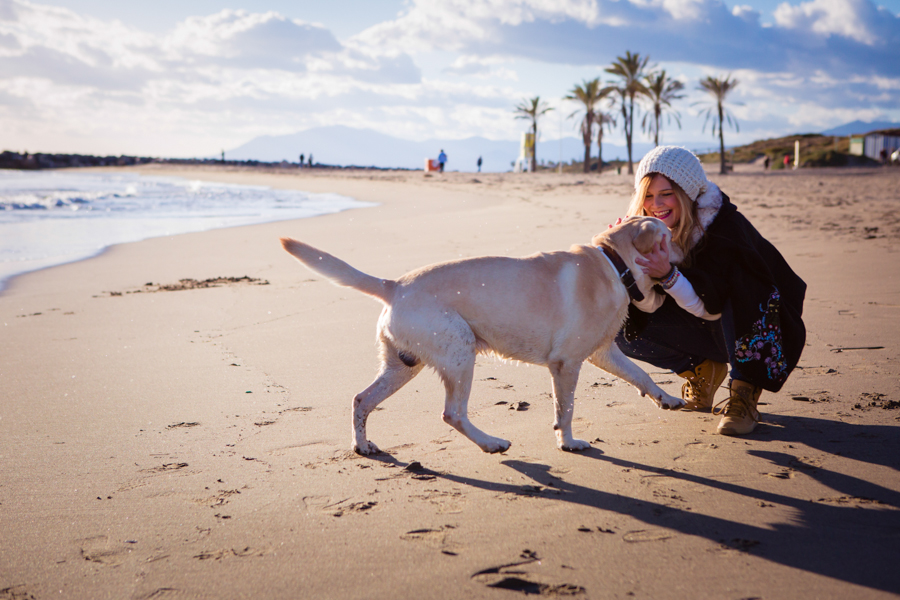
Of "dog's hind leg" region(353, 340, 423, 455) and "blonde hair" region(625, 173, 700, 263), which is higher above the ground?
"blonde hair" region(625, 173, 700, 263)

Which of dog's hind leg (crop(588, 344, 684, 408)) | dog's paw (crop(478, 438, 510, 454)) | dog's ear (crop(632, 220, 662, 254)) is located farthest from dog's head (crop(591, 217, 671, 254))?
dog's paw (crop(478, 438, 510, 454))

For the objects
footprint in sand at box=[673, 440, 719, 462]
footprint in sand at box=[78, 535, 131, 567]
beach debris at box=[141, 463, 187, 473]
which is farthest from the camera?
footprint in sand at box=[673, 440, 719, 462]

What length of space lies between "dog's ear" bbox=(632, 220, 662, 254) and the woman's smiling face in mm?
293

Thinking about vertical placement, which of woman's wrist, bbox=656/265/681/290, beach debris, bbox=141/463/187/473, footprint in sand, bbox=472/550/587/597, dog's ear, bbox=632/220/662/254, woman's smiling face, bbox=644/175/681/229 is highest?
woman's smiling face, bbox=644/175/681/229

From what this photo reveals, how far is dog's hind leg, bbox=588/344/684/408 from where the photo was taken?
3133 millimetres

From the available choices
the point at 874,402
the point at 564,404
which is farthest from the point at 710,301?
the point at 874,402

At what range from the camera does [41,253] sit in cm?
938

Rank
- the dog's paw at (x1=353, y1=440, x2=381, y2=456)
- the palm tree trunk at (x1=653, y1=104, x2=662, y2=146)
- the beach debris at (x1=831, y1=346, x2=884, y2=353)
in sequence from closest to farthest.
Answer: the dog's paw at (x1=353, y1=440, x2=381, y2=456) < the beach debris at (x1=831, y1=346, x2=884, y2=353) < the palm tree trunk at (x1=653, y1=104, x2=662, y2=146)

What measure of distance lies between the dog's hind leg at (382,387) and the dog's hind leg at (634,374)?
99 centimetres

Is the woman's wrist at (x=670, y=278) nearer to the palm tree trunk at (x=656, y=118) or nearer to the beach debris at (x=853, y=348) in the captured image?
the beach debris at (x=853, y=348)

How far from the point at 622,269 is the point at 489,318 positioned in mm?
791

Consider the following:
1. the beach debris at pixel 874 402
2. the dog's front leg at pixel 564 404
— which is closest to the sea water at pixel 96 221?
the dog's front leg at pixel 564 404

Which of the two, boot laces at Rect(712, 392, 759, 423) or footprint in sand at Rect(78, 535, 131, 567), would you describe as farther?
→ boot laces at Rect(712, 392, 759, 423)

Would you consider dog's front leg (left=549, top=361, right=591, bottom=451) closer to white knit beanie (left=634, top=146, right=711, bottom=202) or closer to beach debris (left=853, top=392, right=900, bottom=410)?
white knit beanie (left=634, top=146, right=711, bottom=202)
